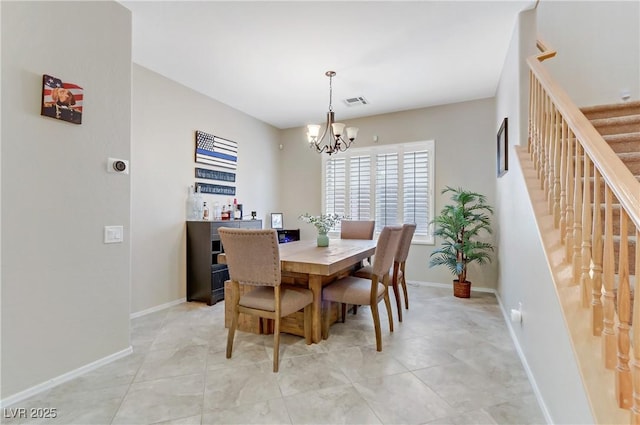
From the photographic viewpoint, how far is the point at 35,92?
1.85 m

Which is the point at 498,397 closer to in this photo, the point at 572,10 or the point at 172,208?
the point at 172,208

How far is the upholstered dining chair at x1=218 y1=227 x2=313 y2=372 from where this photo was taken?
82.9 inches

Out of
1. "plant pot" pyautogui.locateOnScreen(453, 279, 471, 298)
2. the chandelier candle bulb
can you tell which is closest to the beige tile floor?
"plant pot" pyautogui.locateOnScreen(453, 279, 471, 298)

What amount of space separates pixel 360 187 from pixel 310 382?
3.65 meters

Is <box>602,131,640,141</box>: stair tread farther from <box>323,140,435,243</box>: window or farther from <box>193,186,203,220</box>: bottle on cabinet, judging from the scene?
<box>193,186,203,220</box>: bottle on cabinet

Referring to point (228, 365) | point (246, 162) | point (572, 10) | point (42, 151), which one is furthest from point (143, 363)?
point (572, 10)

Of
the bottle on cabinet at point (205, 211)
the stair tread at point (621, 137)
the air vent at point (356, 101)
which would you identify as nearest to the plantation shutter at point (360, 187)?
the air vent at point (356, 101)

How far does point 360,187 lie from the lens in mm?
5172

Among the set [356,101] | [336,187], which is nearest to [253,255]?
[356,101]

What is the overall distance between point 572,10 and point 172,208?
5.04 meters

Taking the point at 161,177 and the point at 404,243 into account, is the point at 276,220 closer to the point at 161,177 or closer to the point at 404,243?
the point at 161,177

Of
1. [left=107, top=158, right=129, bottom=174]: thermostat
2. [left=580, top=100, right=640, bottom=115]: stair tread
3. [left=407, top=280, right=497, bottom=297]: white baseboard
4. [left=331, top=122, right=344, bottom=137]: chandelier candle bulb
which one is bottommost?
[left=407, top=280, right=497, bottom=297]: white baseboard

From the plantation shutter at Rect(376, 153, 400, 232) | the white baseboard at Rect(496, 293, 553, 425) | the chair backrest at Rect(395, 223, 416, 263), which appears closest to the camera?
the white baseboard at Rect(496, 293, 553, 425)

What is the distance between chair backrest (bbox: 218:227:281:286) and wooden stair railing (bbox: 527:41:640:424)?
1653 millimetres
